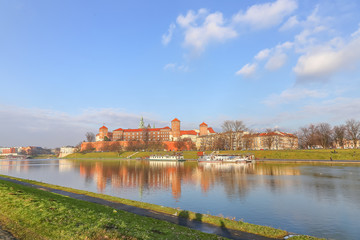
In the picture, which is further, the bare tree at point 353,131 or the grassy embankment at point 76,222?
the bare tree at point 353,131

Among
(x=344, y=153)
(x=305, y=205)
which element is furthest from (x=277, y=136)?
(x=305, y=205)

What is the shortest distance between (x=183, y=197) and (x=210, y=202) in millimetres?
3338

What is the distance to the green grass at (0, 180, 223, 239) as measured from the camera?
9320mm

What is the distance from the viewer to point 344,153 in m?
73.7

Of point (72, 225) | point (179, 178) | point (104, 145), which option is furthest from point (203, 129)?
point (72, 225)

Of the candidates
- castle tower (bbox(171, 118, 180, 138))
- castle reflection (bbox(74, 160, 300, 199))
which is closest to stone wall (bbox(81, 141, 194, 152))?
castle tower (bbox(171, 118, 180, 138))

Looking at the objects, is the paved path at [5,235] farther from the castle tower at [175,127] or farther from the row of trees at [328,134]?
the castle tower at [175,127]

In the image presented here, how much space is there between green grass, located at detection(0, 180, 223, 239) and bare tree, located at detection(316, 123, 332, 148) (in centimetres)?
11628

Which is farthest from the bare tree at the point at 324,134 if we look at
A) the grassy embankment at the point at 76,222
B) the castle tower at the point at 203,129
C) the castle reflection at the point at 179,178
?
the grassy embankment at the point at 76,222

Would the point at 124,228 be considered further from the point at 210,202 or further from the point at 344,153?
the point at 344,153

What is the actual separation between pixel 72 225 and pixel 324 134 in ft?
403

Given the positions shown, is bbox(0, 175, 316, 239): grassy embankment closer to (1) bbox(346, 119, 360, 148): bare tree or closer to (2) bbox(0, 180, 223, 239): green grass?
(2) bbox(0, 180, 223, 239): green grass

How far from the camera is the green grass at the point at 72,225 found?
30.6 ft

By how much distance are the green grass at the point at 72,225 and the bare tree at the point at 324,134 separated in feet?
382
